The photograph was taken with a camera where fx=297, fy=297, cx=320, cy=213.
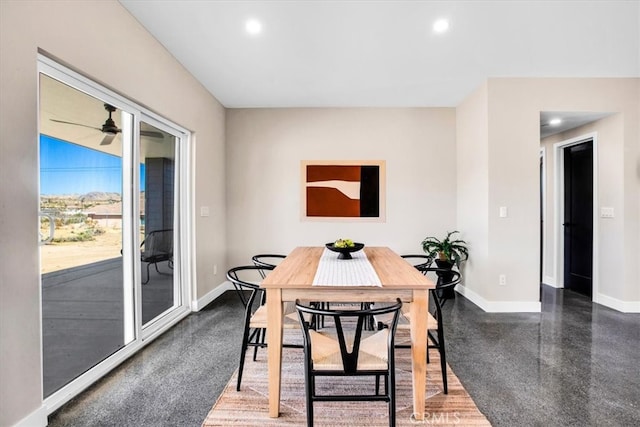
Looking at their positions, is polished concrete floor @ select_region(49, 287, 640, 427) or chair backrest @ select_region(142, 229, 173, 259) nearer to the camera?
polished concrete floor @ select_region(49, 287, 640, 427)

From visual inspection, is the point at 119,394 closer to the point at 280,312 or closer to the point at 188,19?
the point at 280,312

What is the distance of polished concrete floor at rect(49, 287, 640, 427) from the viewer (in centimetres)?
175

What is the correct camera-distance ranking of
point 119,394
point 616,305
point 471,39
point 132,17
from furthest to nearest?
point 616,305
point 471,39
point 132,17
point 119,394

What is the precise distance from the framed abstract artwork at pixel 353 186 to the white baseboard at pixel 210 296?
192 cm

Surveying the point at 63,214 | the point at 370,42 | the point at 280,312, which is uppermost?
the point at 370,42

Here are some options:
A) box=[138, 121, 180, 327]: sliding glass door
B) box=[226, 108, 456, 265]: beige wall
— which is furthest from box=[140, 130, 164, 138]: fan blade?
box=[226, 108, 456, 265]: beige wall

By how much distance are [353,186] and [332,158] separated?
1.69 ft

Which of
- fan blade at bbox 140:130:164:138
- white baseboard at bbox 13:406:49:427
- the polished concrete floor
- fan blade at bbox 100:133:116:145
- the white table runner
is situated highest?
fan blade at bbox 140:130:164:138

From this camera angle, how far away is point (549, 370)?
2.21m

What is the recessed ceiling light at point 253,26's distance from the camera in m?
2.42

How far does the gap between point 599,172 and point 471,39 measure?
2540 mm

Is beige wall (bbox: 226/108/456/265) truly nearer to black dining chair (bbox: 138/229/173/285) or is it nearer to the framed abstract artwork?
the framed abstract artwork

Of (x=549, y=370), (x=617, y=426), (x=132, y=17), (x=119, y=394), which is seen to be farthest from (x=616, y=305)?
(x=132, y=17)

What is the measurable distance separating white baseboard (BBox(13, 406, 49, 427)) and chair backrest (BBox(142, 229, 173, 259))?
1321 millimetres
